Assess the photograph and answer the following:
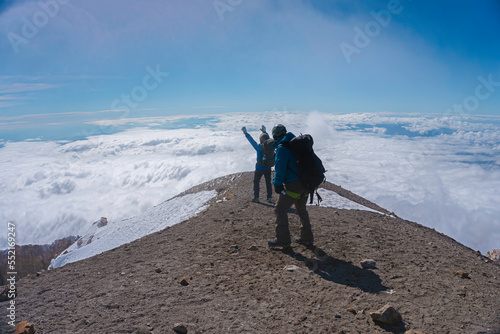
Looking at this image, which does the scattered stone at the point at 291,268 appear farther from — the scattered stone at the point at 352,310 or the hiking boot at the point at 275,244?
the scattered stone at the point at 352,310

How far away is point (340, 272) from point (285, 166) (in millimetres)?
2778

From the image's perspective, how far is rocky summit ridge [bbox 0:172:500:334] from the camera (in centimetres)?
374

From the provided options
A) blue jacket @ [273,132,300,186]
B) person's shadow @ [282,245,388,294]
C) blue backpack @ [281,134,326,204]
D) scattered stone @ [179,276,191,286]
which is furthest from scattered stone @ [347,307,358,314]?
scattered stone @ [179,276,191,286]

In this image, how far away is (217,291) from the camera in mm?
4793

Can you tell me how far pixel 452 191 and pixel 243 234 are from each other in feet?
685

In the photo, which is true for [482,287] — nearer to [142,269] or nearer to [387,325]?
[387,325]

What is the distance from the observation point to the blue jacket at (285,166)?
590 cm

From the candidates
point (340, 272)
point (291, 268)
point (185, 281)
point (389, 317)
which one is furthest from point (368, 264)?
point (185, 281)

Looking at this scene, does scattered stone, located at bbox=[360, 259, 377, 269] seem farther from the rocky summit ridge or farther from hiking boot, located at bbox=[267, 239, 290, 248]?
Answer: hiking boot, located at bbox=[267, 239, 290, 248]

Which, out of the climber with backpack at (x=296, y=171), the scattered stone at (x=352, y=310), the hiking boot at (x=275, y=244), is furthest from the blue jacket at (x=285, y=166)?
the scattered stone at (x=352, y=310)

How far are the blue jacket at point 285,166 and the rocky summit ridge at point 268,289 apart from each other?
2.09 meters

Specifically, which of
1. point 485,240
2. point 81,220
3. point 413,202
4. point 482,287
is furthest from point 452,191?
point 81,220

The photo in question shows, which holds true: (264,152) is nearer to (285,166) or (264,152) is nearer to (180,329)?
(285,166)

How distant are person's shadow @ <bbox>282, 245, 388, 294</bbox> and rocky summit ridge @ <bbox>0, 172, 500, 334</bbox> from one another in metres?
0.02
